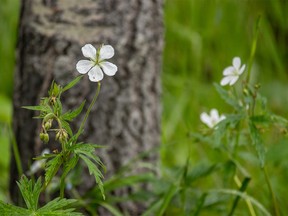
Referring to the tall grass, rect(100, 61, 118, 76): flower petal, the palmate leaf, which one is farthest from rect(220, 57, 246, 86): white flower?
the tall grass

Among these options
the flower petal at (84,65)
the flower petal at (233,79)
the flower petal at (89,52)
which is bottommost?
the flower petal at (233,79)

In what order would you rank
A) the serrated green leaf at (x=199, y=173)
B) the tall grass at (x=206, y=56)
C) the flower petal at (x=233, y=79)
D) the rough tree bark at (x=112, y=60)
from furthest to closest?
the tall grass at (x=206, y=56), the rough tree bark at (x=112, y=60), the serrated green leaf at (x=199, y=173), the flower petal at (x=233, y=79)

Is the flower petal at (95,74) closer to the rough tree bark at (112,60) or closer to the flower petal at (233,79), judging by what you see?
the flower petal at (233,79)

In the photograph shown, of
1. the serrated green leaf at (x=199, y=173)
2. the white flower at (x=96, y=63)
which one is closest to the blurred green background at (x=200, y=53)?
the serrated green leaf at (x=199, y=173)

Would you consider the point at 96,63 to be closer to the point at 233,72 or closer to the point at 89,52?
the point at 89,52

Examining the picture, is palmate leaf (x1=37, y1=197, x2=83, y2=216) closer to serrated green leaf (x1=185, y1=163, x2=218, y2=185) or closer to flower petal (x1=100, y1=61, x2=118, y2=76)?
flower petal (x1=100, y1=61, x2=118, y2=76)

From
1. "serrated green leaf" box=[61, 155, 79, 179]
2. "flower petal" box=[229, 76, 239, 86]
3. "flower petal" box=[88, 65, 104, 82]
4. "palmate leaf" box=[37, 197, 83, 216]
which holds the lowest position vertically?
"palmate leaf" box=[37, 197, 83, 216]

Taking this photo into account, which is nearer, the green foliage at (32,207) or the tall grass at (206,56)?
the green foliage at (32,207)

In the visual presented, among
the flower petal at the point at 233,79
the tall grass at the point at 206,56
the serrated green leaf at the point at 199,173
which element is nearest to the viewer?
the flower petal at the point at 233,79
